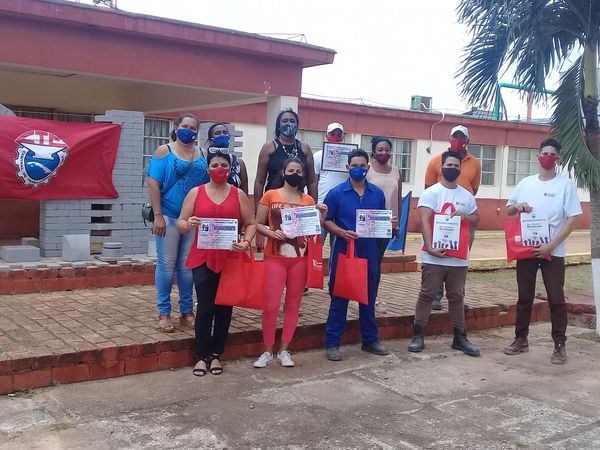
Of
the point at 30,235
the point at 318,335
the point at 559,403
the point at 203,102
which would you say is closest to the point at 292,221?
the point at 318,335

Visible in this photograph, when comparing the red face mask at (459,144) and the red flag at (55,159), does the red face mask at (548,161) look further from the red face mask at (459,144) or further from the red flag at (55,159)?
the red flag at (55,159)

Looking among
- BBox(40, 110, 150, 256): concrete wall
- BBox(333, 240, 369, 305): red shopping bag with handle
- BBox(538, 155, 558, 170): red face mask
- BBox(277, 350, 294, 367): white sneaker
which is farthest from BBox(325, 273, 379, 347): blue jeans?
BBox(40, 110, 150, 256): concrete wall

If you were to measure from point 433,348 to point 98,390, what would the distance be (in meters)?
3.12

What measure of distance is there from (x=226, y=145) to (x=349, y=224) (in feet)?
4.02

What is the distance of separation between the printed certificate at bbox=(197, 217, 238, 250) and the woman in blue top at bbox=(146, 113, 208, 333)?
0.58 meters

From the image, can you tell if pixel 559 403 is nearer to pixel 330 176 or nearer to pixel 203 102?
pixel 330 176

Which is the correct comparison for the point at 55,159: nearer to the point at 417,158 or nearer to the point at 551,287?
the point at 551,287

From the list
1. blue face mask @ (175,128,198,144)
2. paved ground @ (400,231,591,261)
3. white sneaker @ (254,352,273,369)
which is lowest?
white sneaker @ (254,352,273,369)

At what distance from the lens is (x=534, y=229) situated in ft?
18.7

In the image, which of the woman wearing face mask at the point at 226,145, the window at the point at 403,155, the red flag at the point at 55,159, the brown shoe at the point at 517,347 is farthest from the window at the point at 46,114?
the window at the point at 403,155

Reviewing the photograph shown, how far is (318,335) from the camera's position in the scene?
19.2 ft

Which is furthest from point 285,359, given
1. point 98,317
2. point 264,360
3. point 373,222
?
point 98,317

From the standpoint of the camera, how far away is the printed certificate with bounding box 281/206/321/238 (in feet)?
16.3

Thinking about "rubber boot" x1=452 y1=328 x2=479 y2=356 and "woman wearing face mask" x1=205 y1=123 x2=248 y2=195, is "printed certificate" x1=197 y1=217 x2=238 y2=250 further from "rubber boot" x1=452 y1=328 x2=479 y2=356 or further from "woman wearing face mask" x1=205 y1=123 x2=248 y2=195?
"rubber boot" x1=452 y1=328 x2=479 y2=356
